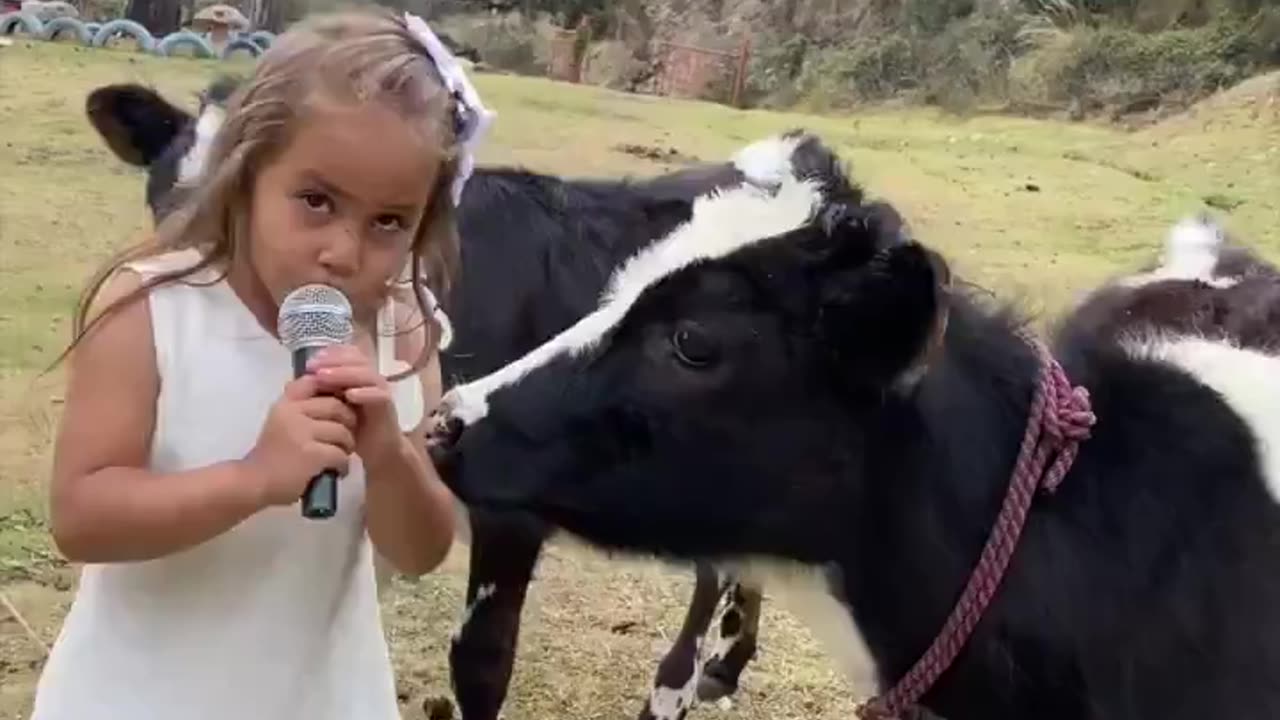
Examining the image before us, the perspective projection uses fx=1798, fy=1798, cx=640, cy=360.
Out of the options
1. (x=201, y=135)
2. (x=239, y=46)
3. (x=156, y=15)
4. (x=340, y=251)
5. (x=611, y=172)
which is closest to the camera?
(x=340, y=251)

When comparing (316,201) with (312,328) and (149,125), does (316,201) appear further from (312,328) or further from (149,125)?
(149,125)

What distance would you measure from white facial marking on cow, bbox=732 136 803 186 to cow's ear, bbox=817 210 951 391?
24cm

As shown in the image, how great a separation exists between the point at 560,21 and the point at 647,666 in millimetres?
27749

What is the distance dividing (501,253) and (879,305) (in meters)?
1.82

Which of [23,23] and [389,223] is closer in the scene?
[389,223]

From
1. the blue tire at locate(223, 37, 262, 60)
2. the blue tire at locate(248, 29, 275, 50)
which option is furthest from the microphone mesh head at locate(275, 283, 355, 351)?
the blue tire at locate(223, 37, 262, 60)

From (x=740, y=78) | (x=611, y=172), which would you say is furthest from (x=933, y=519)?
(x=740, y=78)

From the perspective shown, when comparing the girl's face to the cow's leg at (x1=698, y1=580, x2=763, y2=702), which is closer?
the girl's face

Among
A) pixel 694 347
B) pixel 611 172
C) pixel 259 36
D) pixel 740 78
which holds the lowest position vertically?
pixel 740 78

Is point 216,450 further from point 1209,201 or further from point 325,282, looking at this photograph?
point 1209,201

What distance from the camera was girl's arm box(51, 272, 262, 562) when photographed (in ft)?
6.88

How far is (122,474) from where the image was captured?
2.15 metres

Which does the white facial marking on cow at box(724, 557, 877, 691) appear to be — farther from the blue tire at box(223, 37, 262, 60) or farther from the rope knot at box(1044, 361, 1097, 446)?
the blue tire at box(223, 37, 262, 60)

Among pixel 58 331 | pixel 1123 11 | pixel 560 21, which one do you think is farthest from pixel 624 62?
pixel 58 331
